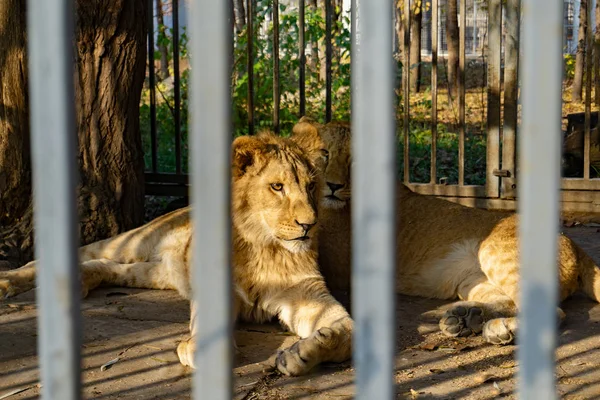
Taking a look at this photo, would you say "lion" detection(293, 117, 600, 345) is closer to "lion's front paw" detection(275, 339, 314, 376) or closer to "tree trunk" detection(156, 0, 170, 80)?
"lion's front paw" detection(275, 339, 314, 376)

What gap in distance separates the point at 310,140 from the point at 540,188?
3347mm

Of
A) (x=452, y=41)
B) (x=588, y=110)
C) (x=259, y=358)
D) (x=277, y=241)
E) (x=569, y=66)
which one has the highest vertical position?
(x=452, y=41)

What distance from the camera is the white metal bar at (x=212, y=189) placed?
3.95 feet

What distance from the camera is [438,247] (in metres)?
4.88

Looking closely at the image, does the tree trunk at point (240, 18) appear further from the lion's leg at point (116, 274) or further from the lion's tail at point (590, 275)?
the lion's tail at point (590, 275)

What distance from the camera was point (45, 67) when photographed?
1.25 metres

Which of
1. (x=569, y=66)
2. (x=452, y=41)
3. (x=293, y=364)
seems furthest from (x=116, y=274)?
(x=569, y=66)

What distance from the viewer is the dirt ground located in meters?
3.17

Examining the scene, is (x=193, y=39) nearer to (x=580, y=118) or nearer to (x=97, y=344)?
(x=97, y=344)

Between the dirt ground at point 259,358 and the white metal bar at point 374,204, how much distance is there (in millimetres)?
1923

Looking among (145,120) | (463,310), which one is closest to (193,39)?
(463,310)

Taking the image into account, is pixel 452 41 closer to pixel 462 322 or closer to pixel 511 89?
pixel 511 89

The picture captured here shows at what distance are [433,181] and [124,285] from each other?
2.73 metres

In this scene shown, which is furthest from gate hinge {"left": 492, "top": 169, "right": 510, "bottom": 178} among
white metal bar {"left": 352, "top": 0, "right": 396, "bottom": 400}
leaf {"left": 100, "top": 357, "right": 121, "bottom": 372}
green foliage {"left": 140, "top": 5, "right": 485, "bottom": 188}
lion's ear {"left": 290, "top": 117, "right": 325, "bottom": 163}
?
white metal bar {"left": 352, "top": 0, "right": 396, "bottom": 400}
